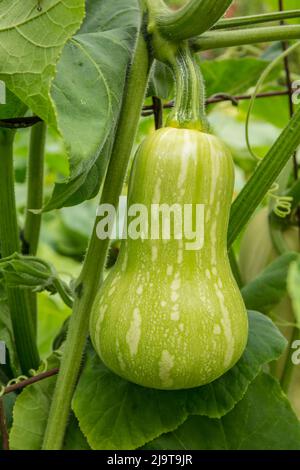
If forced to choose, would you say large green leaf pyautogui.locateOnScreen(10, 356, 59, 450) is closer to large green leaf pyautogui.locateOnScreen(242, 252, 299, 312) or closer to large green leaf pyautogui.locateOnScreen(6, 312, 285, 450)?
large green leaf pyautogui.locateOnScreen(6, 312, 285, 450)

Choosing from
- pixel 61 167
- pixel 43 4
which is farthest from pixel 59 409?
pixel 61 167

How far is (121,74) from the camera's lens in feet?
2.76

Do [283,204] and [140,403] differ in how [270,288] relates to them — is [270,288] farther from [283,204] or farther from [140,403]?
[140,403]

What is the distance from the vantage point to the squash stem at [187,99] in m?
0.81

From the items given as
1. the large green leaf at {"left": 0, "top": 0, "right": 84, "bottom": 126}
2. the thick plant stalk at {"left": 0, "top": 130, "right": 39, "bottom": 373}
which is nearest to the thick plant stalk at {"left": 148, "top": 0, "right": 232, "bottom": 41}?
the large green leaf at {"left": 0, "top": 0, "right": 84, "bottom": 126}

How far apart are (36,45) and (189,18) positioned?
0.17 metres

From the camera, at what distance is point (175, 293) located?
79 cm

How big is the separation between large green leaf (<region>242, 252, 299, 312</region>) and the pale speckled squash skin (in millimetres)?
275

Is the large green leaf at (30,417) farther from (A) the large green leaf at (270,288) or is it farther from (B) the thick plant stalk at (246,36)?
(B) the thick plant stalk at (246,36)

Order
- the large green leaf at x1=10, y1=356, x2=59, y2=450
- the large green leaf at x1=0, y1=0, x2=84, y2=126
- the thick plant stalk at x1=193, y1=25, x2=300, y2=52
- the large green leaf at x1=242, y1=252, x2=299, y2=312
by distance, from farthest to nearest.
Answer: the large green leaf at x1=242, y1=252, x2=299, y2=312
the large green leaf at x1=10, y1=356, x2=59, y2=450
the thick plant stalk at x1=193, y1=25, x2=300, y2=52
the large green leaf at x1=0, y1=0, x2=84, y2=126

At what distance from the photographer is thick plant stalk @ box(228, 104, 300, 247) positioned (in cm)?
90

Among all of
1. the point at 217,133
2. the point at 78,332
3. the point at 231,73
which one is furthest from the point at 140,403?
the point at 217,133

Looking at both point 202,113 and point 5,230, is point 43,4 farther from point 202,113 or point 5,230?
point 5,230

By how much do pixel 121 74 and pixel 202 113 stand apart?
0.34 ft
